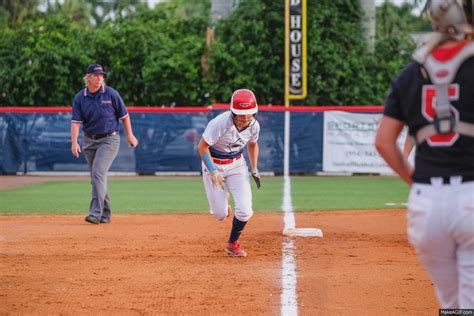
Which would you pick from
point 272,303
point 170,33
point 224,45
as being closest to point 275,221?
point 272,303

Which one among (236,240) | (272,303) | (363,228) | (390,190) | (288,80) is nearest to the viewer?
(272,303)

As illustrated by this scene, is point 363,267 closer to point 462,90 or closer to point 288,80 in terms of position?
point 462,90

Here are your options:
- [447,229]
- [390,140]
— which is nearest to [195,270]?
[390,140]

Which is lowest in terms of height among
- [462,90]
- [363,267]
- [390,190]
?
[390,190]

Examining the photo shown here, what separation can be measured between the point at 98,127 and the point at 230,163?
3393 millimetres

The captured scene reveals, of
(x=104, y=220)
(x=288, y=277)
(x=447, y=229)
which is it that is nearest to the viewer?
(x=447, y=229)

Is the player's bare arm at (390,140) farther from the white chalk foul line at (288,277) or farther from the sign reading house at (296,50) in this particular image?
the sign reading house at (296,50)

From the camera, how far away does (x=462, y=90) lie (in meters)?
4.48

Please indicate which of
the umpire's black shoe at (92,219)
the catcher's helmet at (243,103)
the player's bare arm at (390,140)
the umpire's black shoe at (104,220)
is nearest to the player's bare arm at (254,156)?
the catcher's helmet at (243,103)

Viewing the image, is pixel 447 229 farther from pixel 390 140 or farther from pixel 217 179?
pixel 217 179

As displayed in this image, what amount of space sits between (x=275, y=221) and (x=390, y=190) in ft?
24.6

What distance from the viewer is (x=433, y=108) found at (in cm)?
451

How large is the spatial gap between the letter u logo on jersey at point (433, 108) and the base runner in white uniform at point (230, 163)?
A: 4952 mm

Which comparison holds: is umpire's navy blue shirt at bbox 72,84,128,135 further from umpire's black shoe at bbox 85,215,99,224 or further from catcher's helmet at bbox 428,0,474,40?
catcher's helmet at bbox 428,0,474,40
